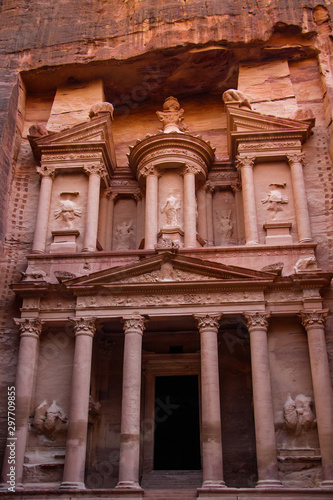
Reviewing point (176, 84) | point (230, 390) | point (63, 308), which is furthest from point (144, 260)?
point (176, 84)

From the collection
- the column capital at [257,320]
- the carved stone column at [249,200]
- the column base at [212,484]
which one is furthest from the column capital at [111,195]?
the column base at [212,484]

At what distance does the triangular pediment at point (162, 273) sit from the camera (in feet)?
45.2

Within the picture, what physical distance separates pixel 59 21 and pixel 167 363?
12668 mm

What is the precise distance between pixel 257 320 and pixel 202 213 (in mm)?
4882

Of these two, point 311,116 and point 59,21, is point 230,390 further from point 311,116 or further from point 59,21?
point 59,21

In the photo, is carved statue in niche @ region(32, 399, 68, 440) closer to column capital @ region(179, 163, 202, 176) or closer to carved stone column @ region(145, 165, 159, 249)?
carved stone column @ region(145, 165, 159, 249)

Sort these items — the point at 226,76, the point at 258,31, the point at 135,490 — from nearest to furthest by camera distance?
the point at 135,490
the point at 258,31
the point at 226,76

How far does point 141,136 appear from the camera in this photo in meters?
19.5

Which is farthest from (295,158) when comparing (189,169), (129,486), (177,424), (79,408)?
(129,486)

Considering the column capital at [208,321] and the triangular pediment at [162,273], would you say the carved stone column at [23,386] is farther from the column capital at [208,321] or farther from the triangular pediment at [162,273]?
the column capital at [208,321]

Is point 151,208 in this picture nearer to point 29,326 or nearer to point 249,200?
point 249,200

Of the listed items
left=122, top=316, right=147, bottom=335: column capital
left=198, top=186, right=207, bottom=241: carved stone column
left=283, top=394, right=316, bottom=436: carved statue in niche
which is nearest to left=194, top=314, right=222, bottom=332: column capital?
left=122, top=316, right=147, bottom=335: column capital

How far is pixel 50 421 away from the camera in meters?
13.0

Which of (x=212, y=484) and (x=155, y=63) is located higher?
(x=155, y=63)
